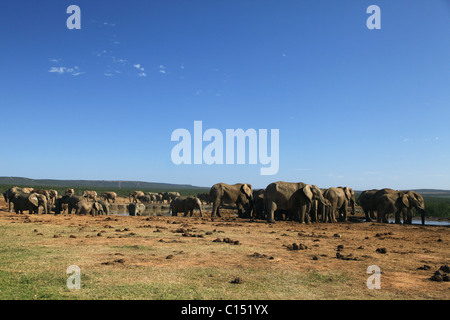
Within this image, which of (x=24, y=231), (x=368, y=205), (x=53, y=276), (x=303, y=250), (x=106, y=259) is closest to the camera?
(x=53, y=276)

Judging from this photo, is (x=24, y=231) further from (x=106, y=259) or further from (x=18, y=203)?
(x=18, y=203)

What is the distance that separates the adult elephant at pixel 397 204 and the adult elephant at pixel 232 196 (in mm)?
11808

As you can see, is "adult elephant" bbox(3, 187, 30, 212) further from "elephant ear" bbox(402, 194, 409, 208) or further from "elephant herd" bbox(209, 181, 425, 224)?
"elephant ear" bbox(402, 194, 409, 208)

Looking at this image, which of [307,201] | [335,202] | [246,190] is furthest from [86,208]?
[335,202]

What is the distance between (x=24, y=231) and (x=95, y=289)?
34.5 feet

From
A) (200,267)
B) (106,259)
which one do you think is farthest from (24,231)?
(200,267)

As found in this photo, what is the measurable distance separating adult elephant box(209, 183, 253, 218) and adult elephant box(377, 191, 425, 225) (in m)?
11.8

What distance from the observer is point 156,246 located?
12.4 m

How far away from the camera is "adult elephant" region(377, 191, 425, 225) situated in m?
27.9

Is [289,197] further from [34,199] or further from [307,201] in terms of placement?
[34,199]

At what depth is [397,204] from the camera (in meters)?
28.5

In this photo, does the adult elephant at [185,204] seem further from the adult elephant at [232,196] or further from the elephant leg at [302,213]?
the elephant leg at [302,213]

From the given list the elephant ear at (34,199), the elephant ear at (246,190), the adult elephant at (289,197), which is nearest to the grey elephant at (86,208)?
the elephant ear at (34,199)

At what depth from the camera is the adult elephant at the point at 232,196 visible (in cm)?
3145
